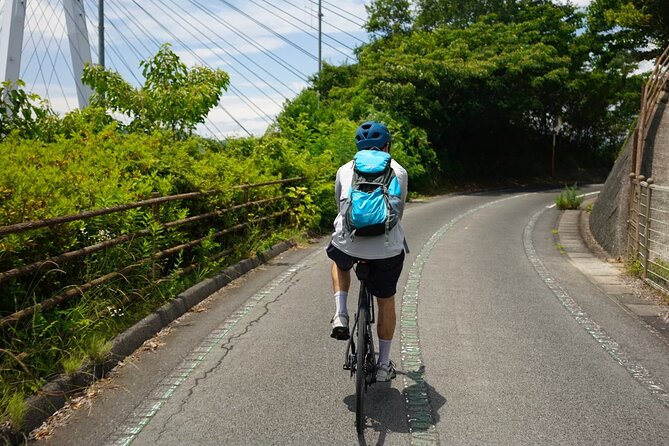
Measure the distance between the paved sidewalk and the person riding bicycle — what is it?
11.9ft

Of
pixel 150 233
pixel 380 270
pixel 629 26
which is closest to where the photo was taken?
pixel 380 270

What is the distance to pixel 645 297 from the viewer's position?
28.5ft

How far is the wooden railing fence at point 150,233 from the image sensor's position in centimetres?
489

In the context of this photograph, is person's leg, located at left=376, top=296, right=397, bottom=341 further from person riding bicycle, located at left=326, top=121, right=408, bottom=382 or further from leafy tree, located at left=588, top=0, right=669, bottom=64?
leafy tree, located at left=588, top=0, right=669, bottom=64

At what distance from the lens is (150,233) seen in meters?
7.14

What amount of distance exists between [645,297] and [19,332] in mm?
7522

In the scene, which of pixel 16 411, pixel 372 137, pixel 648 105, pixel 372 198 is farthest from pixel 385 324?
pixel 648 105

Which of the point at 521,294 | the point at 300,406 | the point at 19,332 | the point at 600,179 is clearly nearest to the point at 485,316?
the point at 521,294

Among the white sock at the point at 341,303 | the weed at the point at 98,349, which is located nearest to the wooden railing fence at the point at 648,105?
the white sock at the point at 341,303

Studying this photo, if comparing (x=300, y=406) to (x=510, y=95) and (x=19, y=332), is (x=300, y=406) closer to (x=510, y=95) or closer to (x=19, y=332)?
(x=19, y=332)

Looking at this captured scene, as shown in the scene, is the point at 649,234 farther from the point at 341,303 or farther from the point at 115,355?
the point at 115,355

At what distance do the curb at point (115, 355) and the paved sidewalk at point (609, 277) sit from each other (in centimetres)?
521

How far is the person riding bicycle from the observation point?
443cm

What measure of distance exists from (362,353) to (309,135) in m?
16.2
